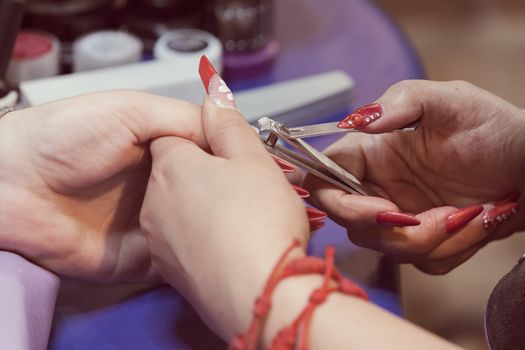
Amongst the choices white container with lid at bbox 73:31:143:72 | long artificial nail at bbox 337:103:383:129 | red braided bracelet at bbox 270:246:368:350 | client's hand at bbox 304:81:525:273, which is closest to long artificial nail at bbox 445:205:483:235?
client's hand at bbox 304:81:525:273

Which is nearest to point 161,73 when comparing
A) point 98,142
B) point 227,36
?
point 227,36

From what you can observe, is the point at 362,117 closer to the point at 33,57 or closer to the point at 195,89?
the point at 195,89

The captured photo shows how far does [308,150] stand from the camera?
52 cm

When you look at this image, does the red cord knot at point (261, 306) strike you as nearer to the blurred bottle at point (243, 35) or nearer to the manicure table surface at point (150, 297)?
the manicure table surface at point (150, 297)

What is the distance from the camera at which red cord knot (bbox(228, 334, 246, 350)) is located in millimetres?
382

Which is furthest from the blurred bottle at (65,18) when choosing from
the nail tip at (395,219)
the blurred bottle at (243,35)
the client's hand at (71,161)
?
the nail tip at (395,219)

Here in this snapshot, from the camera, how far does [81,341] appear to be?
0.52 meters

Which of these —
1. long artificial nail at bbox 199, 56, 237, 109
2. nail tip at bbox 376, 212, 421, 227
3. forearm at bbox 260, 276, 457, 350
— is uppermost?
long artificial nail at bbox 199, 56, 237, 109

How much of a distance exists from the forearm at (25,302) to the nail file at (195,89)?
0.19m

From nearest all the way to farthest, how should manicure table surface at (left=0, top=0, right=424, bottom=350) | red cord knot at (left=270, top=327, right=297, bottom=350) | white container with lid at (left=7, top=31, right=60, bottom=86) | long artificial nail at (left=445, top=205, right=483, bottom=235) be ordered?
1. red cord knot at (left=270, top=327, right=297, bottom=350)
2. manicure table surface at (left=0, top=0, right=424, bottom=350)
3. long artificial nail at (left=445, top=205, right=483, bottom=235)
4. white container with lid at (left=7, top=31, right=60, bottom=86)

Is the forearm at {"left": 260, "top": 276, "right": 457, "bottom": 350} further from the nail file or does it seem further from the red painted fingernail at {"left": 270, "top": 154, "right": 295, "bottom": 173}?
the nail file

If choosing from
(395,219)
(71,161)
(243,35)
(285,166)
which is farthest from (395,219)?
(243,35)

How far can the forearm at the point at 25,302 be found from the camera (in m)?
0.44

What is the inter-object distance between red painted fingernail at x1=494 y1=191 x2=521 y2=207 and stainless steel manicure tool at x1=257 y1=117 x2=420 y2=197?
107 mm
